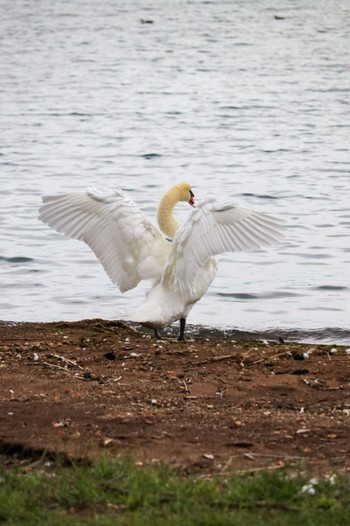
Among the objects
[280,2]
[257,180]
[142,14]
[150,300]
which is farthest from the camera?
[280,2]

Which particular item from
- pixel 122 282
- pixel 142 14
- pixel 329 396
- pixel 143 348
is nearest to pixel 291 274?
pixel 122 282

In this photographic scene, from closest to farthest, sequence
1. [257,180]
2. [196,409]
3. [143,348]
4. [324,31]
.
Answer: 1. [196,409]
2. [143,348]
3. [257,180]
4. [324,31]

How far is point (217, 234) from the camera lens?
30.8 ft

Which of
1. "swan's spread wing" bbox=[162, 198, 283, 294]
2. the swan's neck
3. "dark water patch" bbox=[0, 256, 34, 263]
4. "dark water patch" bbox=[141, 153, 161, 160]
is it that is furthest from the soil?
"dark water patch" bbox=[141, 153, 161, 160]

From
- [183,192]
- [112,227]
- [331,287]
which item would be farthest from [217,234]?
[331,287]

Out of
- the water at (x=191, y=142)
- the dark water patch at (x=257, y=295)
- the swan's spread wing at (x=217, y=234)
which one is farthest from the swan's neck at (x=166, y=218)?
the dark water patch at (x=257, y=295)

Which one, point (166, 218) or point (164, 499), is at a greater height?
point (164, 499)

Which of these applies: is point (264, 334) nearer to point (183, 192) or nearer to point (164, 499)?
point (183, 192)

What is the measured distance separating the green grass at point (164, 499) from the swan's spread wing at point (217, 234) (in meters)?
4.02

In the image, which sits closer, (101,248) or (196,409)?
(196,409)

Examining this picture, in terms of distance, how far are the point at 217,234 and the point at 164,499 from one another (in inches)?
175

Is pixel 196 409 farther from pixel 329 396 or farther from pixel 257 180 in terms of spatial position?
pixel 257 180

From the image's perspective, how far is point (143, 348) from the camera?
890 cm

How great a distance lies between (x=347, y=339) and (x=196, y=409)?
427 cm
